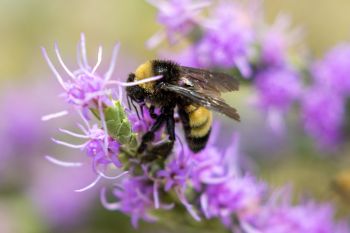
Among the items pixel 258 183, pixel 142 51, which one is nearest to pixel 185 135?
pixel 258 183

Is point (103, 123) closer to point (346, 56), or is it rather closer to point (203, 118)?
point (203, 118)

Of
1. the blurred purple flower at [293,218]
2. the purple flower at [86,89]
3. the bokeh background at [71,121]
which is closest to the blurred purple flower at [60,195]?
the bokeh background at [71,121]

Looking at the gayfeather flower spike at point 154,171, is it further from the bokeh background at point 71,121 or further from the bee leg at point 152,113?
the bokeh background at point 71,121

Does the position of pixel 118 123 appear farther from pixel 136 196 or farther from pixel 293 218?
pixel 293 218

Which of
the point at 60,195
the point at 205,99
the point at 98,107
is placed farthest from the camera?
the point at 60,195

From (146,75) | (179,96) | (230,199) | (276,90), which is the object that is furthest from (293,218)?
(146,75)

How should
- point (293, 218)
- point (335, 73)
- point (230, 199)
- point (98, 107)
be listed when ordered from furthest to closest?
point (335, 73) < point (293, 218) < point (230, 199) < point (98, 107)

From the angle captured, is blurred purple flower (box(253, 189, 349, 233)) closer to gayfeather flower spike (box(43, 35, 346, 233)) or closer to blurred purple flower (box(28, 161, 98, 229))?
gayfeather flower spike (box(43, 35, 346, 233))
